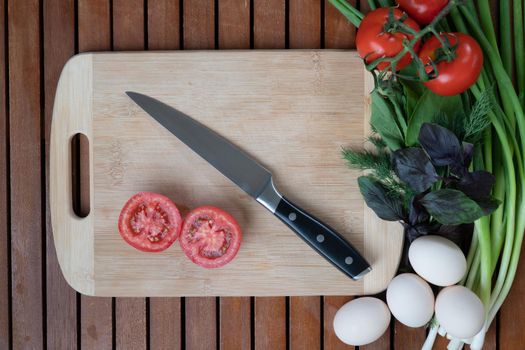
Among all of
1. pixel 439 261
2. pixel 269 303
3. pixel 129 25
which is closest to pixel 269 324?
pixel 269 303

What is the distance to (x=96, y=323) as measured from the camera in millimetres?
1029

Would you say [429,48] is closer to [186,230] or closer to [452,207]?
[452,207]

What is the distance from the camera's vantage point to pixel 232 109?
38.3 inches

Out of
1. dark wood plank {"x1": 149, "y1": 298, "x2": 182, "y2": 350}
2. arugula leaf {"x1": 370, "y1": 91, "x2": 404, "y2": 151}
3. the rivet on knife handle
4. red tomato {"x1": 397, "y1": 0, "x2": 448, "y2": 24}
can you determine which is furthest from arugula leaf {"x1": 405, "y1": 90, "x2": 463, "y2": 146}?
dark wood plank {"x1": 149, "y1": 298, "x2": 182, "y2": 350}

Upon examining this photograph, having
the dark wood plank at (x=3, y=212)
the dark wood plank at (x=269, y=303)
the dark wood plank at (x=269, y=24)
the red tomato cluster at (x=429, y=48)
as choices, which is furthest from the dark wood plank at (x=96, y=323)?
the red tomato cluster at (x=429, y=48)

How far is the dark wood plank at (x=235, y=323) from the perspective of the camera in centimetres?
102

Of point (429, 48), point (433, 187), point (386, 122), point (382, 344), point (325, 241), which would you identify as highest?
point (429, 48)

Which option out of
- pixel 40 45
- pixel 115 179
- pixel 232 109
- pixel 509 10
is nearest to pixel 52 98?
pixel 40 45

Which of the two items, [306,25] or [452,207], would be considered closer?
[452,207]

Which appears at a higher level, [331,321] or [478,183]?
[478,183]

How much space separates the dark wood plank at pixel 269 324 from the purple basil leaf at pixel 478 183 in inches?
16.9

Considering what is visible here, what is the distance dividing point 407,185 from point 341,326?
0.30 metres

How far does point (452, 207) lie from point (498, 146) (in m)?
0.21

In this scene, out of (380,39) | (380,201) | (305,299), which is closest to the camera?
(380,39)
